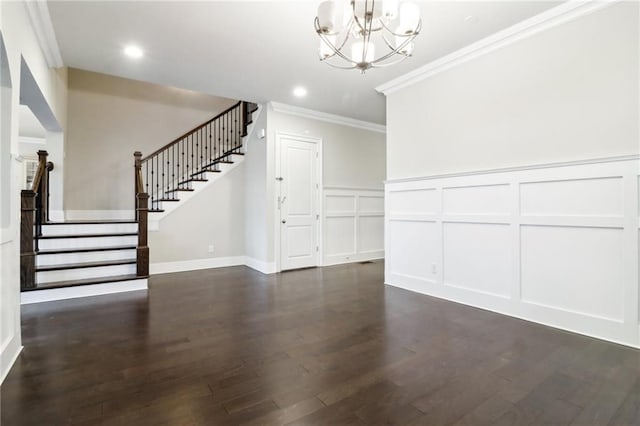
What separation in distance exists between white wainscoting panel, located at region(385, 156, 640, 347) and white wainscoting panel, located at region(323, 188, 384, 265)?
200 centimetres

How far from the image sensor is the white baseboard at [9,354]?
189 centimetres

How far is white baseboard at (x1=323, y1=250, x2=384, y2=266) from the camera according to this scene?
5.67m

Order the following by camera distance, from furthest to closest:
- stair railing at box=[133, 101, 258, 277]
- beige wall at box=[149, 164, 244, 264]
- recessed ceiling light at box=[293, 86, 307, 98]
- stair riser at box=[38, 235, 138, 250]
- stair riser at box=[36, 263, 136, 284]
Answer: stair railing at box=[133, 101, 258, 277] < beige wall at box=[149, 164, 244, 264] < recessed ceiling light at box=[293, 86, 307, 98] < stair riser at box=[38, 235, 138, 250] < stair riser at box=[36, 263, 136, 284]

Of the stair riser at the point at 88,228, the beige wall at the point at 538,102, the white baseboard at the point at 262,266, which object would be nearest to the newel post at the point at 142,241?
the stair riser at the point at 88,228

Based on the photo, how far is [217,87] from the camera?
4352mm

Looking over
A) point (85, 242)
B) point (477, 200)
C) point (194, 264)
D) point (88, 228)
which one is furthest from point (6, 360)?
point (477, 200)

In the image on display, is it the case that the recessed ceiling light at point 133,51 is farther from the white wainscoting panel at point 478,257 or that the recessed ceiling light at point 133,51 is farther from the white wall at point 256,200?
the white wainscoting panel at point 478,257

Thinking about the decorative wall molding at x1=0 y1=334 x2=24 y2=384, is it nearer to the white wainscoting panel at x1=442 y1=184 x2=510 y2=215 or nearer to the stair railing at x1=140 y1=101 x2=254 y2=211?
the stair railing at x1=140 y1=101 x2=254 y2=211

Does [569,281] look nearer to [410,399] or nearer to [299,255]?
[410,399]

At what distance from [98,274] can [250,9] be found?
3.58m

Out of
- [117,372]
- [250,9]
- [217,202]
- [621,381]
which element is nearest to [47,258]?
[217,202]

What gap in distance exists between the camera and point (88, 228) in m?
4.34

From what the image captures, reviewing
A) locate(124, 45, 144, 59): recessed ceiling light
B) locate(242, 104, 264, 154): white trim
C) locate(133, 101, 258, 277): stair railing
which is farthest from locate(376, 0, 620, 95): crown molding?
locate(133, 101, 258, 277): stair railing

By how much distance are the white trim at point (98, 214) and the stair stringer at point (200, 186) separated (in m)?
1.22
